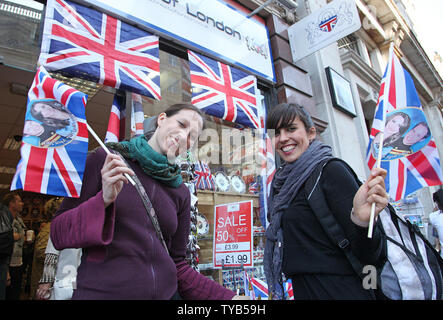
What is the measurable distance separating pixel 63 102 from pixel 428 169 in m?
2.58

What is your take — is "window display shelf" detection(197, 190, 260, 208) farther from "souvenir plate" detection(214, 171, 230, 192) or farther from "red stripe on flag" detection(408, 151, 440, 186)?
"red stripe on flag" detection(408, 151, 440, 186)

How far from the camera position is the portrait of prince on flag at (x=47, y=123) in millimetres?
1829

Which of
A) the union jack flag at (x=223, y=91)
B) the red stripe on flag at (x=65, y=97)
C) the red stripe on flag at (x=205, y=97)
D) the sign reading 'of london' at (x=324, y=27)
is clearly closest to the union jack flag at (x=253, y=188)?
the union jack flag at (x=223, y=91)

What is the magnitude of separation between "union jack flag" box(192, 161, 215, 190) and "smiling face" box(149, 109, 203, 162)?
106 inches

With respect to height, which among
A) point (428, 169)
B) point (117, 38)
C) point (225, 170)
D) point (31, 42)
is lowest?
point (428, 169)

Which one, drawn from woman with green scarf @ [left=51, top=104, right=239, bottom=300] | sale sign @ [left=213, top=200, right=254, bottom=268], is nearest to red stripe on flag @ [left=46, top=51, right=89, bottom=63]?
woman with green scarf @ [left=51, top=104, right=239, bottom=300]

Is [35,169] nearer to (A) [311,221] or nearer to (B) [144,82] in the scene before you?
(B) [144,82]

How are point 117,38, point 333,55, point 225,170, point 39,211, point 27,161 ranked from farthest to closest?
point 39,211 < point 333,55 < point 225,170 < point 117,38 < point 27,161

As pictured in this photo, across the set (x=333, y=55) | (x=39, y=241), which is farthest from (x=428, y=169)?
(x=333, y=55)

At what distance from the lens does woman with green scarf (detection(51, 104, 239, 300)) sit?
41.6 inches

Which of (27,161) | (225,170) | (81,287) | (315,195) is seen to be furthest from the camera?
(225,170)

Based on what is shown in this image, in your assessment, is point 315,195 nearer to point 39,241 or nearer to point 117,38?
point 117,38

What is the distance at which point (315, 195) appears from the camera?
54.4 inches

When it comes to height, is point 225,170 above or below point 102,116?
below
